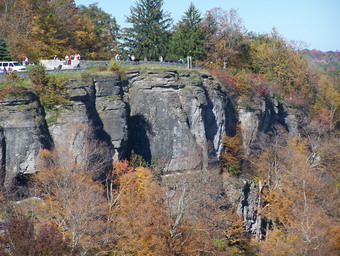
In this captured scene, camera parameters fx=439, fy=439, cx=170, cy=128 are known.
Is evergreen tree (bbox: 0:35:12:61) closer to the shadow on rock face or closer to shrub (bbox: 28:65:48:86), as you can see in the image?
shrub (bbox: 28:65:48:86)

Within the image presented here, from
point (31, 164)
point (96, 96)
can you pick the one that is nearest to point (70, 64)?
point (96, 96)

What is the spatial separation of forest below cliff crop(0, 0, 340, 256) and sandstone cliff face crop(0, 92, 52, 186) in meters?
0.09

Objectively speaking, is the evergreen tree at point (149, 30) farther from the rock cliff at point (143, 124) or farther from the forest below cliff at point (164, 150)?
the rock cliff at point (143, 124)

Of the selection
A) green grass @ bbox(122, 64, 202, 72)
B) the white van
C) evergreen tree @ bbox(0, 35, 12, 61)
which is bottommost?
green grass @ bbox(122, 64, 202, 72)

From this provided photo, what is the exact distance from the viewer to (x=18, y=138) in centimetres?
2789

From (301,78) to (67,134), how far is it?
115 ft

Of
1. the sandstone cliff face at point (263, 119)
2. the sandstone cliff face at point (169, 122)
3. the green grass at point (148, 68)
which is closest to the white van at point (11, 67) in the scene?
the green grass at point (148, 68)

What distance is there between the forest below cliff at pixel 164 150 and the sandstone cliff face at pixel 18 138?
3.5 inches

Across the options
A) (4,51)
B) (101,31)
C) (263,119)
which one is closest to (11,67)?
(4,51)

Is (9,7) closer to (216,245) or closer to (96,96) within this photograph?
(96,96)

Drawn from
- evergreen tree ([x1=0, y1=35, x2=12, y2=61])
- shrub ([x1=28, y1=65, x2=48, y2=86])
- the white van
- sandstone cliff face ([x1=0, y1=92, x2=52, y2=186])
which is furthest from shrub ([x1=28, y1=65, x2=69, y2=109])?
evergreen tree ([x1=0, y1=35, x2=12, y2=61])

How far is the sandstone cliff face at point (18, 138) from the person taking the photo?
27531 millimetres

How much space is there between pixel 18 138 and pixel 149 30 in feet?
72.8

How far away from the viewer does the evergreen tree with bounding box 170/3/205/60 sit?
153ft
